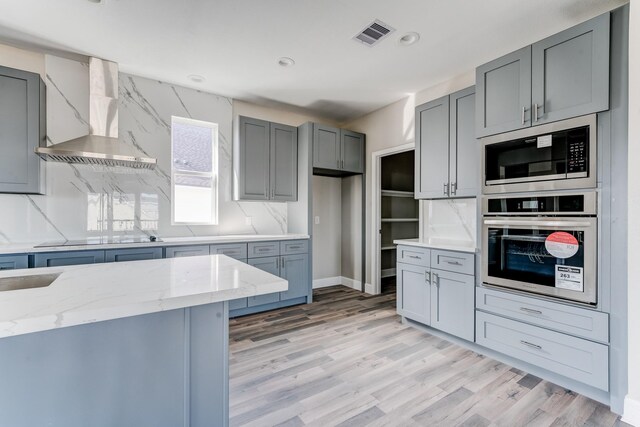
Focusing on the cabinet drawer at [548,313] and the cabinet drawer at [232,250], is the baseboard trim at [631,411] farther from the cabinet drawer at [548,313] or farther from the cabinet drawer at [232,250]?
the cabinet drawer at [232,250]

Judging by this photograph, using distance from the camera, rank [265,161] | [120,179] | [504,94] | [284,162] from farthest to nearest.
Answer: [284,162]
[265,161]
[120,179]
[504,94]

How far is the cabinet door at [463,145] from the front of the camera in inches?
110

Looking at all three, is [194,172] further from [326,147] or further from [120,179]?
[326,147]

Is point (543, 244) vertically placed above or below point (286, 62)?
below

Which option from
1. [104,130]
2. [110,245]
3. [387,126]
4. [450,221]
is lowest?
[110,245]

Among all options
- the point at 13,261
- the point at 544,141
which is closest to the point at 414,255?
the point at 544,141

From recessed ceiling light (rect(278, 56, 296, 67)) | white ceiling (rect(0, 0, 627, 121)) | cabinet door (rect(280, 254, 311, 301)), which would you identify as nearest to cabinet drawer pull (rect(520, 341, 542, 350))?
cabinet door (rect(280, 254, 311, 301))

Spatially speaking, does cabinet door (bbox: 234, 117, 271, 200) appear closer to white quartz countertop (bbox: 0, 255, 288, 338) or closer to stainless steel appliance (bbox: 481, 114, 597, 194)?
white quartz countertop (bbox: 0, 255, 288, 338)

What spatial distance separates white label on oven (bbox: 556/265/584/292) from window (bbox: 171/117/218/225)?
3.63 m

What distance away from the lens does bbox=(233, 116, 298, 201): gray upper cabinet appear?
3.87 meters

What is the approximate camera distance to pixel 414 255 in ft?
10.2

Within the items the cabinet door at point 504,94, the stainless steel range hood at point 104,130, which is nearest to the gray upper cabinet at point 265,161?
the stainless steel range hood at point 104,130

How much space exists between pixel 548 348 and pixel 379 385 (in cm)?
125

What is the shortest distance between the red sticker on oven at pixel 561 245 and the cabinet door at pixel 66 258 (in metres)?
3.77
